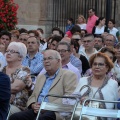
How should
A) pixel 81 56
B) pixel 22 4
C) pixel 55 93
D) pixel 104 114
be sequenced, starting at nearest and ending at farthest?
pixel 104 114 → pixel 55 93 → pixel 81 56 → pixel 22 4

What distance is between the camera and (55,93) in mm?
7945

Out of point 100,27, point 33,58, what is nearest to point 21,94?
point 33,58

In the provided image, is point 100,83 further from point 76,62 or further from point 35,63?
point 35,63

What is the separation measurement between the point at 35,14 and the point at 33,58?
385 inches

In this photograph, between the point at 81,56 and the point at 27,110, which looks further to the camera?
the point at 81,56

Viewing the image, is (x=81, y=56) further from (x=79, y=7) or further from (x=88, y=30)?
(x=79, y=7)

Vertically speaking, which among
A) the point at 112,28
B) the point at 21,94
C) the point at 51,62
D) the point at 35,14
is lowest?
the point at 21,94

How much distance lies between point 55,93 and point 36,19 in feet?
40.0

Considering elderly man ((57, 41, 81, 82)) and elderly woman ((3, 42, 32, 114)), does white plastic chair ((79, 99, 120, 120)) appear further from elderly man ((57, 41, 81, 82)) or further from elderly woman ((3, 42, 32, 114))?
elderly man ((57, 41, 81, 82))

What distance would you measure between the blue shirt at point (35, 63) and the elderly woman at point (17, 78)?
1583 mm

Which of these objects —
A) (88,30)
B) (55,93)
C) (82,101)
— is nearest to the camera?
(82,101)

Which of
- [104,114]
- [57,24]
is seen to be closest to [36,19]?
[57,24]

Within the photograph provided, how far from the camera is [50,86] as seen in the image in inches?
317

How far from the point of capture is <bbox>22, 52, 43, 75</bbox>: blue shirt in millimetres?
9961
